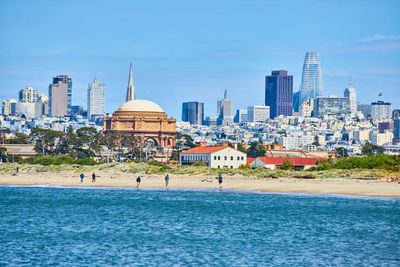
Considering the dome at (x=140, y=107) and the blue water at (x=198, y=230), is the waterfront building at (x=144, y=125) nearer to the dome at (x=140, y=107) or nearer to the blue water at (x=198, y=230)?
the dome at (x=140, y=107)

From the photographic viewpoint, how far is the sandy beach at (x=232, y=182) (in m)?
59.5

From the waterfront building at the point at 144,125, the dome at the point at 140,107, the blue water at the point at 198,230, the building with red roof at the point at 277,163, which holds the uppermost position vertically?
the dome at the point at 140,107

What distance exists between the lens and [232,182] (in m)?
69.8

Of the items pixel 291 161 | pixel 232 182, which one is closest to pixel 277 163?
pixel 291 161

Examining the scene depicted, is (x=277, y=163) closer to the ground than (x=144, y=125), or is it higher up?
closer to the ground

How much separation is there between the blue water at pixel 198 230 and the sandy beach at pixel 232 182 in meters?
3.29

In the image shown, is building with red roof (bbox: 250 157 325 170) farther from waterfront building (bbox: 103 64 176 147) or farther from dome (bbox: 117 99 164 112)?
dome (bbox: 117 99 164 112)

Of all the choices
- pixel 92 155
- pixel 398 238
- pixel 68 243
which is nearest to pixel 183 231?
pixel 68 243

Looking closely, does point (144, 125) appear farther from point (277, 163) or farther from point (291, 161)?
point (277, 163)

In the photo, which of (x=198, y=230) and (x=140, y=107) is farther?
(x=140, y=107)

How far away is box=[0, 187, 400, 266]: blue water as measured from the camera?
32875 millimetres

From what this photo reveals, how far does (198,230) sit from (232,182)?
1146 inches

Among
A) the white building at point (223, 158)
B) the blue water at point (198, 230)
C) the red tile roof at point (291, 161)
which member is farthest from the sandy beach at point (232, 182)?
the red tile roof at point (291, 161)

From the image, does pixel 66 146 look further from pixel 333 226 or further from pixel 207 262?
pixel 207 262
